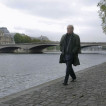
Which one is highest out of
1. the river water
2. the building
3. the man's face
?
the building

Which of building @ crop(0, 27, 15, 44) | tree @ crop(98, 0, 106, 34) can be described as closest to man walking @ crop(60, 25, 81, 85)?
tree @ crop(98, 0, 106, 34)

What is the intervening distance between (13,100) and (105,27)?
1943 cm

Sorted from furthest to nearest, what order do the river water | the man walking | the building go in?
the building
the river water
the man walking

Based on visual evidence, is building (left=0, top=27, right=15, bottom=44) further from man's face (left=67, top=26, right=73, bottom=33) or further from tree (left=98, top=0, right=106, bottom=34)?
man's face (left=67, top=26, right=73, bottom=33)

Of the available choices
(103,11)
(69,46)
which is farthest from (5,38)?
(69,46)

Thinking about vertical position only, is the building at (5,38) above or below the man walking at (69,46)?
above

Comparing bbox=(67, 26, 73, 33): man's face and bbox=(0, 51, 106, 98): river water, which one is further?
bbox=(0, 51, 106, 98): river water

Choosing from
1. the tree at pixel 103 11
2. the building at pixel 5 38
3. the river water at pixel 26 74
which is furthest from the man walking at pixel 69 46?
the building at pixel 5 38

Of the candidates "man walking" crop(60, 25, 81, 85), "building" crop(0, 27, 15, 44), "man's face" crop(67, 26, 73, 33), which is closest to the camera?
"man's face" crop(67, 26, 73, 33)

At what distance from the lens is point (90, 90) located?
6.85 meters

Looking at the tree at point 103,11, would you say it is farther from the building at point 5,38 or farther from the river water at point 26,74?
the building at point 5,38

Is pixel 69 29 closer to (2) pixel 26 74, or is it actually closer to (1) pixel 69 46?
(1) pixel 69 46

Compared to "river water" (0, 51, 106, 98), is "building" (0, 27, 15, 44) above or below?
above

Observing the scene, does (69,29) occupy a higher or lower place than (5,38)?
lower
